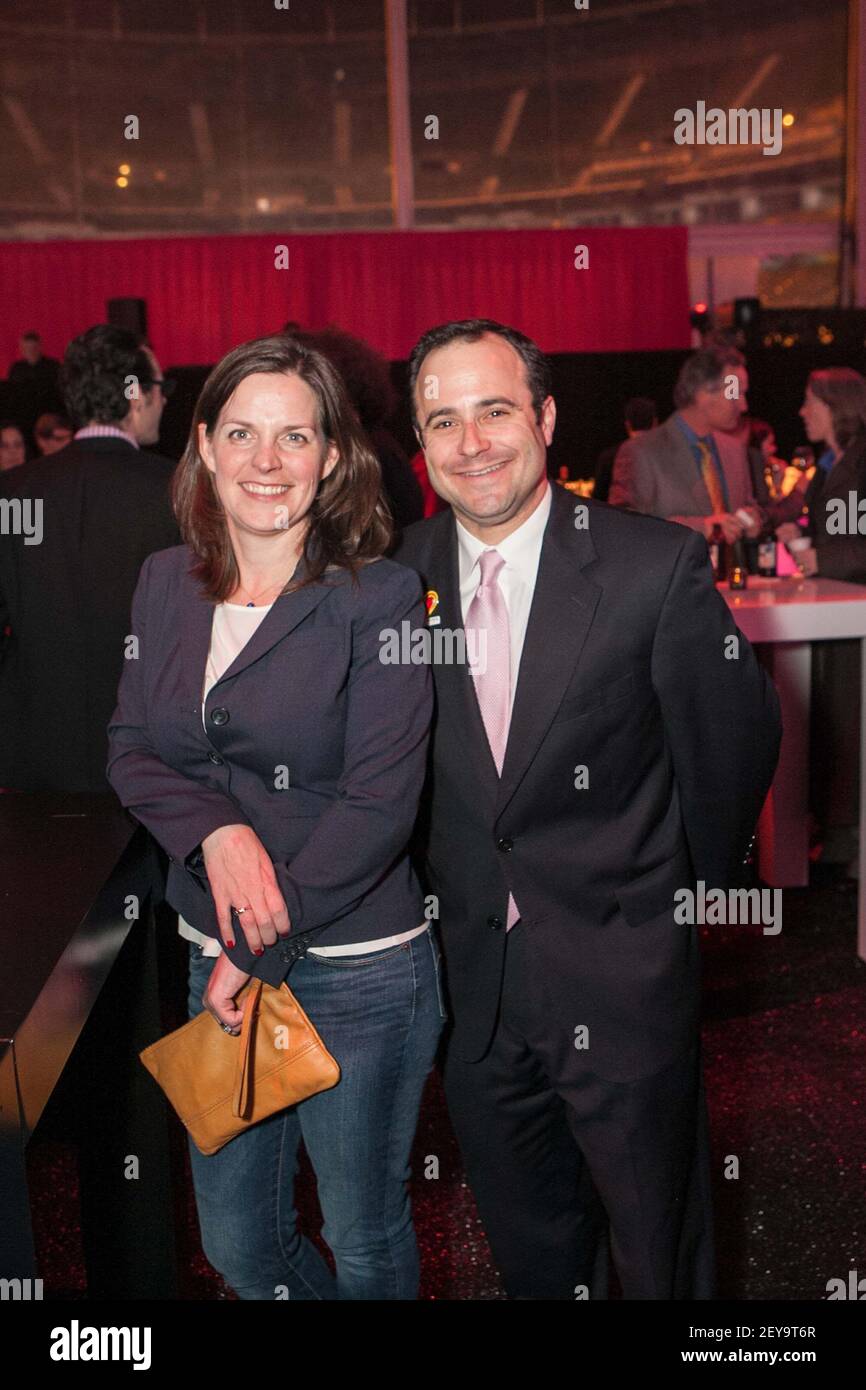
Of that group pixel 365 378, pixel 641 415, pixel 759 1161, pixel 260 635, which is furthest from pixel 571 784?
pixel 641 415

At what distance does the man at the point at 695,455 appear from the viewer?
516 centimetres

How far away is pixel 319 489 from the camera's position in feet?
6.07

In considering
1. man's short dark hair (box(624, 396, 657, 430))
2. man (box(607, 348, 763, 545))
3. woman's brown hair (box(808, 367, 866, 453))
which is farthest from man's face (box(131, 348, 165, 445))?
man's short dark hair (box(624, 396, 657, 430))

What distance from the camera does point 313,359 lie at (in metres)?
1.80

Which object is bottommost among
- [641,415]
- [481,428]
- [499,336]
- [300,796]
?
[300,796]

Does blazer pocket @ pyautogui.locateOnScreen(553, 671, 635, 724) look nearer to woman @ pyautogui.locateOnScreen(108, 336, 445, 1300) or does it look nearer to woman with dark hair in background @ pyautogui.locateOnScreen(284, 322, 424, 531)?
woman @ pyautogui.locateOnScreen(108, 336, 445, 1300)

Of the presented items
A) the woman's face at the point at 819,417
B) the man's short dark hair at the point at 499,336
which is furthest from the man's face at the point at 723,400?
the man's short dark hair at the point at 499,336

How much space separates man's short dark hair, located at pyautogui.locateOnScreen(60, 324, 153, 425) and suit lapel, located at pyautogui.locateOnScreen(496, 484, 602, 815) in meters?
1.52

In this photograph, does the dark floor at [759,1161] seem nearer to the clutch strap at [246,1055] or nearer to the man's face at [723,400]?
the clutch strap at [246,1055]

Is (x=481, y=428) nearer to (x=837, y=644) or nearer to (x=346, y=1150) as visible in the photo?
(x=346, y=1150)

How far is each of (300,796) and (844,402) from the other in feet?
12.5

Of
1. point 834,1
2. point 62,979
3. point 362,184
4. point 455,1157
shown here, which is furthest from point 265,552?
point 834,1

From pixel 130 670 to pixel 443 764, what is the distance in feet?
1.51
